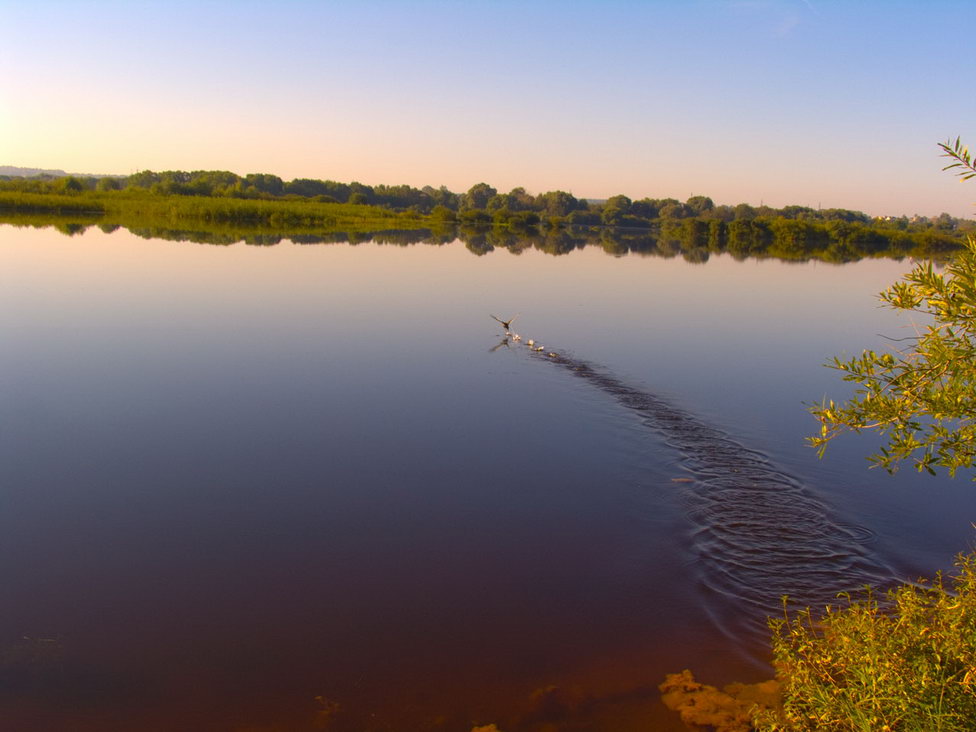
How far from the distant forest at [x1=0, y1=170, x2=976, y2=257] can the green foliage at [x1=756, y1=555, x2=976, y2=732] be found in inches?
983

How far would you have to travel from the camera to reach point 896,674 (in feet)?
13.1

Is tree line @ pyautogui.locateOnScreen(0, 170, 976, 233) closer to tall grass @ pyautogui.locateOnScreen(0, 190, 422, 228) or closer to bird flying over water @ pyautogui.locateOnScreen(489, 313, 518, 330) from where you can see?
tall grass @ pyautogui.locateOnScreen(0, 190, 422, 228)

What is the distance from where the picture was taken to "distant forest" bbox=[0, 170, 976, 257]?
68688 mm

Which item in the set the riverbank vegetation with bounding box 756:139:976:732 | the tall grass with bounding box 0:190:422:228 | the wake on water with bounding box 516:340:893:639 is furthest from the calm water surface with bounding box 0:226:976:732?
the tall grass with bounding box 0:190:422:228

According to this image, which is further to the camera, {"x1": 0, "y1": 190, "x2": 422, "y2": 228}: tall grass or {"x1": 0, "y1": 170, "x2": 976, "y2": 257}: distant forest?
{"x1": 0, "y1": 170, "x2": 976, "y2": 257}: distant forest

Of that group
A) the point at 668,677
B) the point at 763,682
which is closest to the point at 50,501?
the point at 668,677

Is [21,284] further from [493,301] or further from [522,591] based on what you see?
[522,591]

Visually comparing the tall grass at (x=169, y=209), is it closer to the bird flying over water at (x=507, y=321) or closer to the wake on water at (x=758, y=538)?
the bird flying over water at (x=507, y=321)

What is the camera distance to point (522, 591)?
23.3 ft

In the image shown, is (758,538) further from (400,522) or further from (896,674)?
(896,674)

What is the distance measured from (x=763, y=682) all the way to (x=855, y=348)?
1802 centimetres

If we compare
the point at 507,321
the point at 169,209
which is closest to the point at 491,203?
the point at 169,209

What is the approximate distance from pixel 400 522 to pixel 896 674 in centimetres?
549

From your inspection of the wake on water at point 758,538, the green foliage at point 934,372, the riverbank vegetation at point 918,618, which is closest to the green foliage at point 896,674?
the riverbank vegetation at point 918,618
